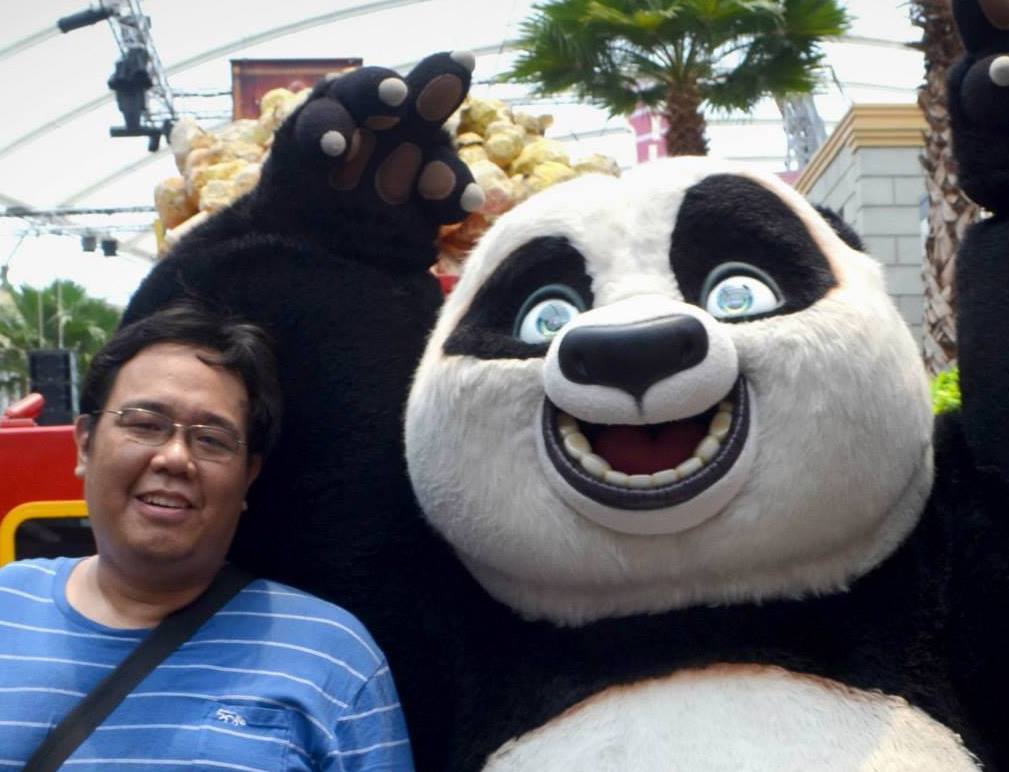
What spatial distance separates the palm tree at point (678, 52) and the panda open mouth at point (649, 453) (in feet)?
22.0

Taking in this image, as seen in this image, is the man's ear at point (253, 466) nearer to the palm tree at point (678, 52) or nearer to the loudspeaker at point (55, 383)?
the loudspeaker at point (55, 383)

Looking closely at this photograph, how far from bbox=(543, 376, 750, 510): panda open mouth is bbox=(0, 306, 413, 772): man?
0.52 m

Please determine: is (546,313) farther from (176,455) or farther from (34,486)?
(34,486)

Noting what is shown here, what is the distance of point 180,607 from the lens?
2.31 metres

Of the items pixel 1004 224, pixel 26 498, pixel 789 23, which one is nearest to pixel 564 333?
pixel 1004 224

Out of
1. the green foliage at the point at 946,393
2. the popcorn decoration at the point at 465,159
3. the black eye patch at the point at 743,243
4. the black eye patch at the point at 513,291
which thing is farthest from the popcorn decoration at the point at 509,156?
the black eye patch at the point at 743,243

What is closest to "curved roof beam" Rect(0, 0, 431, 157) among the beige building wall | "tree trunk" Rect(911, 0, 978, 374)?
the beige building wall

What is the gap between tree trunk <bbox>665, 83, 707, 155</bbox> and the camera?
889 cm

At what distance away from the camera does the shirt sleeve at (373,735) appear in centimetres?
214

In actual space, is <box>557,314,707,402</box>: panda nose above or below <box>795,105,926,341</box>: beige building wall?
above

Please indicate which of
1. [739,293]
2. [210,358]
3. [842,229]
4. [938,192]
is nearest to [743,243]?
[739,293]

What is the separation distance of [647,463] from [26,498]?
2.64 m

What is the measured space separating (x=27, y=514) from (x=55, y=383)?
4.35ft

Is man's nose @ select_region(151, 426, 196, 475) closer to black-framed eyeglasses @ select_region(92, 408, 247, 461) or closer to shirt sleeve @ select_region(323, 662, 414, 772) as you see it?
black-framed eyeglasses @ select_region(92, 408, 247, 461)
